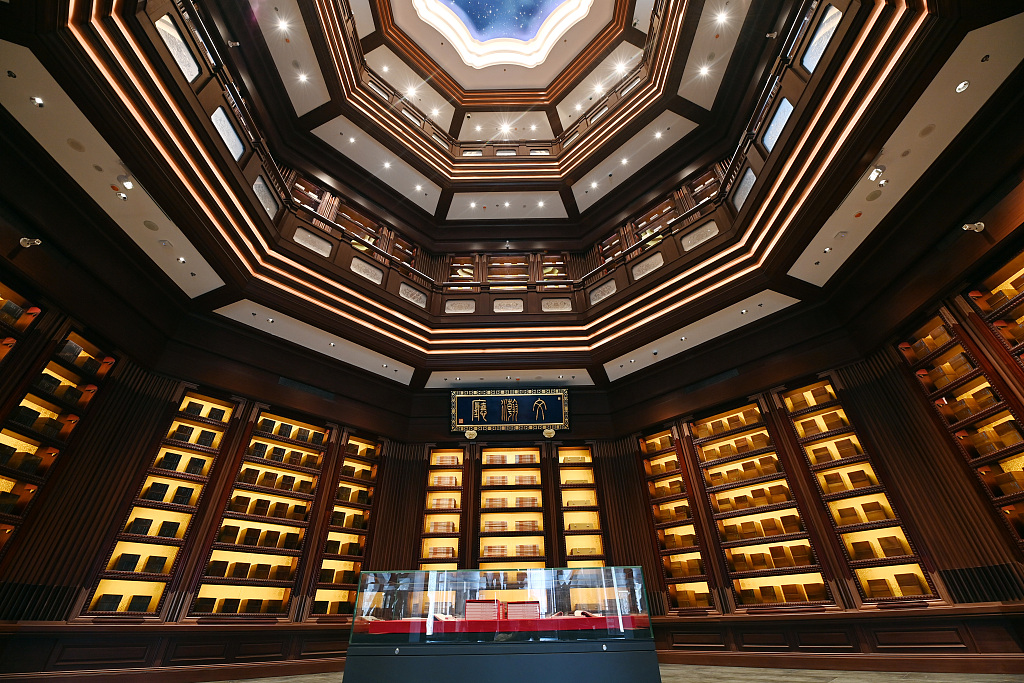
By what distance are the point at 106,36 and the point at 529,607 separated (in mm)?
5719

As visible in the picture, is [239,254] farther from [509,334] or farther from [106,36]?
[509,334]

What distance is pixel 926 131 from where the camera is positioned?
422cm

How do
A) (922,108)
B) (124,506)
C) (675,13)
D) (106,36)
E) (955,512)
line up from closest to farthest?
(106,36) → (922,108) → (955,512) → (124,506) → (675,13)

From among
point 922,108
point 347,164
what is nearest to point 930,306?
point 922,108

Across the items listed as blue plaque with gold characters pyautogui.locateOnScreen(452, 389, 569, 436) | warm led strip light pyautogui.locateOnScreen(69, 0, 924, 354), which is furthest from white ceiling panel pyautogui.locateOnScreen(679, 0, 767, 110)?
blue plaque with gold characters pyautogui.locateOnScreen(452, 389, 569, 436)

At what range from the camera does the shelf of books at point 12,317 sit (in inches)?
174

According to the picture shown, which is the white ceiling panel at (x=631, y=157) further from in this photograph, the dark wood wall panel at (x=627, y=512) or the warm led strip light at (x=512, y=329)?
the dark wood wall panel at (x=627, y=512)

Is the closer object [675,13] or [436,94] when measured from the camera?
[675,13]

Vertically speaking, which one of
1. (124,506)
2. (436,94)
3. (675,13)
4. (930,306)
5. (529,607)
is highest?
(436,94)

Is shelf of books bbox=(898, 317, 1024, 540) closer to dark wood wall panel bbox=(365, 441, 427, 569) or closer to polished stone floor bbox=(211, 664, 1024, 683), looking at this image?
polished stone floor bbox=(211, 664, 1024, 683)

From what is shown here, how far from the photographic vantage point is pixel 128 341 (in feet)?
18.5

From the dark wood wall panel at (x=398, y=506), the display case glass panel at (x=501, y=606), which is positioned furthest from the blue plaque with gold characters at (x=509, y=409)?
the display case glass panel at (x=501, y=606)

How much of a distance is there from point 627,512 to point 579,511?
83cm

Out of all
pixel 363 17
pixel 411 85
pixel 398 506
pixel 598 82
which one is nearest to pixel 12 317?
pixel 398 506
